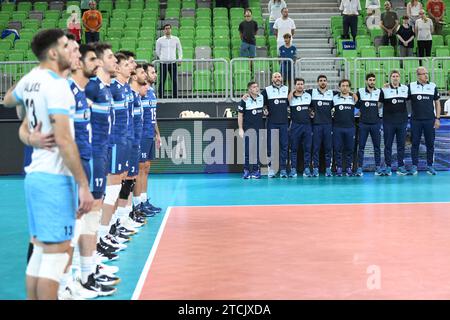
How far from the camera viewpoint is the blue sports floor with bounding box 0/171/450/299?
9.80m

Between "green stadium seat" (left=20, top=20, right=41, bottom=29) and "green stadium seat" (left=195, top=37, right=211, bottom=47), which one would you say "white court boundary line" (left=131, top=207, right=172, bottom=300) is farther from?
"green stadium seat" (left=20, top=20, right=41, bottom=29)

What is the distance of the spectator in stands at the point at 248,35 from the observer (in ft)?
70.4

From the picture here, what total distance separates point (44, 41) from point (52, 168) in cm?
94

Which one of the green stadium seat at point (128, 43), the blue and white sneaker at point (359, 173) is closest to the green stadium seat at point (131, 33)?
the green stadium seat at point (128, 43)

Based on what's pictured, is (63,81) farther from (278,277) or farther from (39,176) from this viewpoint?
(278,277)

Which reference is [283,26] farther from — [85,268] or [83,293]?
[83,293]

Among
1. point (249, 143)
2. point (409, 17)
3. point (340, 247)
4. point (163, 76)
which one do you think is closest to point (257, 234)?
point (340, 247)

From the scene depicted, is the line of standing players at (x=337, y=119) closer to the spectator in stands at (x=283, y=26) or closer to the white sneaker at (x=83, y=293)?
the spectator in stands at (x=283, y=26)

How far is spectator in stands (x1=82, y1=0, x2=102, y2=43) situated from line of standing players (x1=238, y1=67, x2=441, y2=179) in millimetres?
6091

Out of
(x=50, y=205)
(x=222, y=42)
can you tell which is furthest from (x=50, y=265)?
(x=222, y=42)

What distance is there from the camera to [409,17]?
22.9 meters

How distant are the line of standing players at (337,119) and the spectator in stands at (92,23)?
6091mm

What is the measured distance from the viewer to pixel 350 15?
22969 mm
